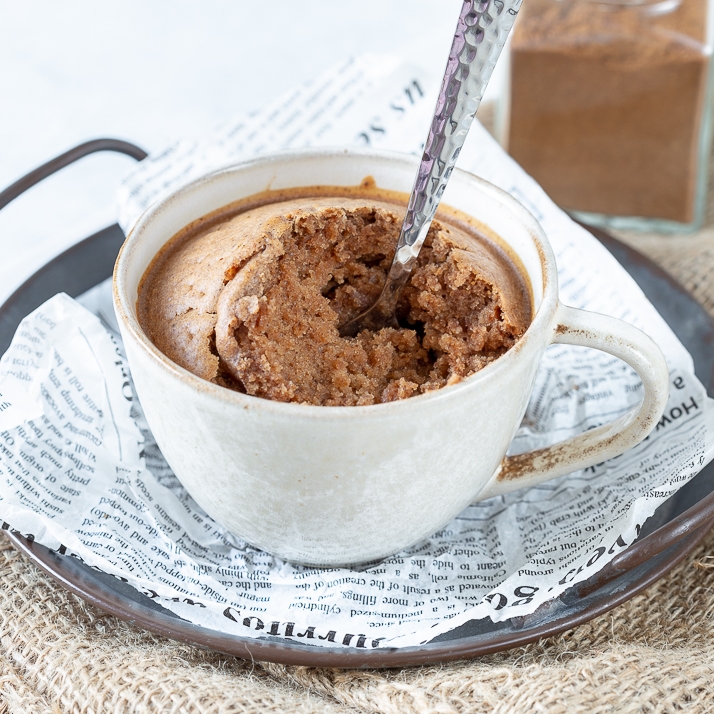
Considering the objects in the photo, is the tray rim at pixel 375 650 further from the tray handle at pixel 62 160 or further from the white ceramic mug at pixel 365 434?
the tray handle at pixel 62 160

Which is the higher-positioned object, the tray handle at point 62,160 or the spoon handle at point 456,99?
the spoon handle at point 456,99

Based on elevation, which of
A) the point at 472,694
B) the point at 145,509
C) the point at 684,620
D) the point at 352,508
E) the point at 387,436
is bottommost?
the point at 684,620

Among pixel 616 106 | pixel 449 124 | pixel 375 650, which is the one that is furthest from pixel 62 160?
pixel 616 106

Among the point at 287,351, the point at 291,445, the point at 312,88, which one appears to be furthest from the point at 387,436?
the point at 312,88

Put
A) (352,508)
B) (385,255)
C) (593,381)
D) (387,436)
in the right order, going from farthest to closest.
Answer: (593,381) < (385,255) < (352,508) < (387,436)

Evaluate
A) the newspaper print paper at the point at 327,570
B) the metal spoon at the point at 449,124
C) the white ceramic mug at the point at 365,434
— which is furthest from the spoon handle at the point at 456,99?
the newspaper print paper at the point at 327,570

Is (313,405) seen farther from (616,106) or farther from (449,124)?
(616,106)

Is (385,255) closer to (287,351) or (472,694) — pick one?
(287,351)

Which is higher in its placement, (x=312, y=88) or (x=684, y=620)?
(x=312, y=88)
